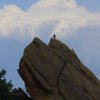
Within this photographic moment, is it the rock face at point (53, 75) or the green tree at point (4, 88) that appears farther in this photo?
the green tree at point (4, 88)

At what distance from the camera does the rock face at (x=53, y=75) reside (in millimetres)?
41594

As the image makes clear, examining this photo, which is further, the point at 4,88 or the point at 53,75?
the point at 4,88

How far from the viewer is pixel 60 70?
140ft

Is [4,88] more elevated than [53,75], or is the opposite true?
[4,88]

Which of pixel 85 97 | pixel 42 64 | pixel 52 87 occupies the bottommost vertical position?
pixel 85 97

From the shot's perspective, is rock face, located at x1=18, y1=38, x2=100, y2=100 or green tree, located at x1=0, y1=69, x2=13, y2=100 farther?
green tree, located at x1=0, y1=69, x2=13, y2=100

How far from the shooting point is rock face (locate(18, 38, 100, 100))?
41594 millimetres

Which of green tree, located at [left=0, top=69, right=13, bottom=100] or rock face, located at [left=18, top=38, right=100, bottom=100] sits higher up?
green tree, located at [left=0, top=69, right=13, bottom=100]

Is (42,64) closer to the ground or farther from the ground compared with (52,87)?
farther from the ground

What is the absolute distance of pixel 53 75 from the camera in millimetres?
42156

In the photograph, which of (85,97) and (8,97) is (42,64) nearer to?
(85,97)

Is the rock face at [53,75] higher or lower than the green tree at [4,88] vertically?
lower

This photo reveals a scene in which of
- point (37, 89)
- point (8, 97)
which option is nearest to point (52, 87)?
point (37, 89)

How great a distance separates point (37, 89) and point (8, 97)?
349 inches
